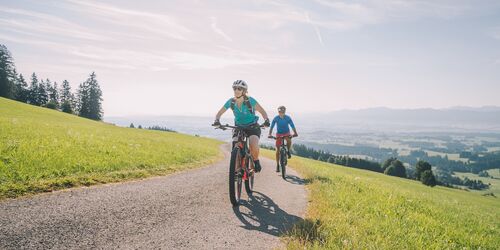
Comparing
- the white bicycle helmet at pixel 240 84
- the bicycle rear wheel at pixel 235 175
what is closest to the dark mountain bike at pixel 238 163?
the bicycle rear wheel at pixel 235 175

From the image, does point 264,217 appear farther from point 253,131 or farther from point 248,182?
point 253,131

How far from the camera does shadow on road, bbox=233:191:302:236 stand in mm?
6559

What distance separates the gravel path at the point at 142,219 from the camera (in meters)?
4.94

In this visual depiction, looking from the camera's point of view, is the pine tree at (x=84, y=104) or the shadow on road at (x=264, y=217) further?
the pine tree at (x=84, y=104)

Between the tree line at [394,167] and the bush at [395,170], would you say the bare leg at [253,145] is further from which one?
the bush at [395,170]

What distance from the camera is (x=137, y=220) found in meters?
6.04

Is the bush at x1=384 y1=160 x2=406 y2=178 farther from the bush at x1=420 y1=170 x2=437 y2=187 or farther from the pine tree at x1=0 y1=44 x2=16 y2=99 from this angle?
the pine tree at x1=0 y1=44 x2=16 y2=99

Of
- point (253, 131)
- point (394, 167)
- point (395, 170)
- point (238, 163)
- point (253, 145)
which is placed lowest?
point (395, 170)

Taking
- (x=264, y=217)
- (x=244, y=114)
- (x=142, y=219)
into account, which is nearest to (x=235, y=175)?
(x=264, y=217)

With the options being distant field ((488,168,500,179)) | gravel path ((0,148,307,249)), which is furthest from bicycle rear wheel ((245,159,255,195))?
distant field ((488,168,500,179))

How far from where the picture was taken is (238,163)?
8281 mm

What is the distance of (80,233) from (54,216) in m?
1.03

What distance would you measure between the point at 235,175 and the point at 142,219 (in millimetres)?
2658

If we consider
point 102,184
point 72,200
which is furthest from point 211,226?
point 102,184
